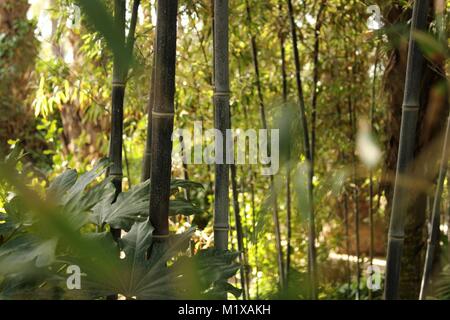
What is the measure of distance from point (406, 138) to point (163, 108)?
0.57m

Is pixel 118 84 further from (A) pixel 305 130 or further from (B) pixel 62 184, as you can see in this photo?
(A) pixel 305 130

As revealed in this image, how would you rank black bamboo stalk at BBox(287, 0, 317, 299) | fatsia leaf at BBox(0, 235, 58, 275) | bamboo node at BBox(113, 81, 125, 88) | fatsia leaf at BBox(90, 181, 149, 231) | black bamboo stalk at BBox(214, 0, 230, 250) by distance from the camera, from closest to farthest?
fatsia leaf at BBox(0, 235, 58, 275)
fatsia leaf at BBox(90, 181, 149, 231)
black bamboo stalk at BBox(214, 0, 230, 250)
bamboo node at BBox(113, 81, 125, 88)
black bamboo stalk at BBox(287, 0, 317, 299)

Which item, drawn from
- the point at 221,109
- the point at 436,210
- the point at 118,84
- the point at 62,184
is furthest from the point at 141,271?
the point at 436,210

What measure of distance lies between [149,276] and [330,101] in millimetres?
2776

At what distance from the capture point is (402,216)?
1477 mm

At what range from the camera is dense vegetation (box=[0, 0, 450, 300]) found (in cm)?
117

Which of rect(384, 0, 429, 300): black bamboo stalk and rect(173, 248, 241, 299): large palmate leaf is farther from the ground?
rect(384, 0, 429, 300): black bamboo stalk

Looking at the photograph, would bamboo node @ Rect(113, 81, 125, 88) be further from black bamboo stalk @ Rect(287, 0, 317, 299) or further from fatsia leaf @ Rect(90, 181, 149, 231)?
black bamboo stalk @ Rect(287, 0, 317, 299)

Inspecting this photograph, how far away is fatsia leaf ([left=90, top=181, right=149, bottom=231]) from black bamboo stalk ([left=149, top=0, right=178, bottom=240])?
0.27 ft

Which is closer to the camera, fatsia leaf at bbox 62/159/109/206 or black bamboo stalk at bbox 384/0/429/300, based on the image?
fatsia leaf at bbox 62/159/109/206

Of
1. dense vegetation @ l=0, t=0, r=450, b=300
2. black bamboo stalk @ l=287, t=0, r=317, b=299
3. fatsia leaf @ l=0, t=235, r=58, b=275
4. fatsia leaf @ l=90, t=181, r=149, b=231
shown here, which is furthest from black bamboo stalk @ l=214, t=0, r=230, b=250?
black bamboo stalk @ l=287, t=0, r=317, b=299

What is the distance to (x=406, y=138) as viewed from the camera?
1.44m

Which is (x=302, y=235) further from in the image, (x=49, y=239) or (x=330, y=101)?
(x=49, y=239)

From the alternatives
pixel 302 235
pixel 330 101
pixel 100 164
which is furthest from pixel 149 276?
pixel 302 235
